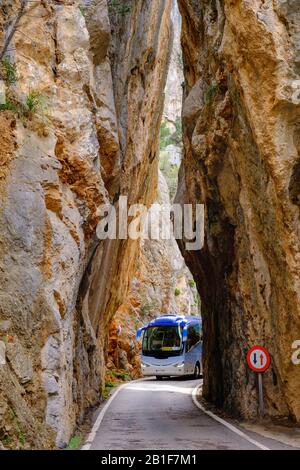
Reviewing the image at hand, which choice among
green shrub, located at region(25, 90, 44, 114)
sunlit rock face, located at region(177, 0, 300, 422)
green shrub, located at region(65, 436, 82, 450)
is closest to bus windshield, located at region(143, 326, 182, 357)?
sunlit rock face, located at region(177, 0, 300, 422)

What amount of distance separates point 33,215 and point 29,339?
259cm

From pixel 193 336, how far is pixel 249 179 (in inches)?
657

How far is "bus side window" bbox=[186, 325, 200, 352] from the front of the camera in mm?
27597

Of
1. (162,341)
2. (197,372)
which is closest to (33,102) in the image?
(162,341)

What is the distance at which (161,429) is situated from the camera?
11.9 meters

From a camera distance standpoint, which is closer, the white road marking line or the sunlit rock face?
the white road marking line

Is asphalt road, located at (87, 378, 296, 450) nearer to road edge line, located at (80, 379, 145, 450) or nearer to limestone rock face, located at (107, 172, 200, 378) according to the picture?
road edge line, located at (80, 379, 145, 450)

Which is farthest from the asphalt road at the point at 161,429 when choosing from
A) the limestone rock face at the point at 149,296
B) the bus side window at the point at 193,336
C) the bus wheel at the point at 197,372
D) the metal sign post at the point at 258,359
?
the limestone rock face at the point at 149,296

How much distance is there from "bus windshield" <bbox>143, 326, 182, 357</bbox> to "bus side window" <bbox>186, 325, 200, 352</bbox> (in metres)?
0.64

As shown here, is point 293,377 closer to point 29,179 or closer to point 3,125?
point 29,179

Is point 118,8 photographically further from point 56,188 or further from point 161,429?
point 161,429
